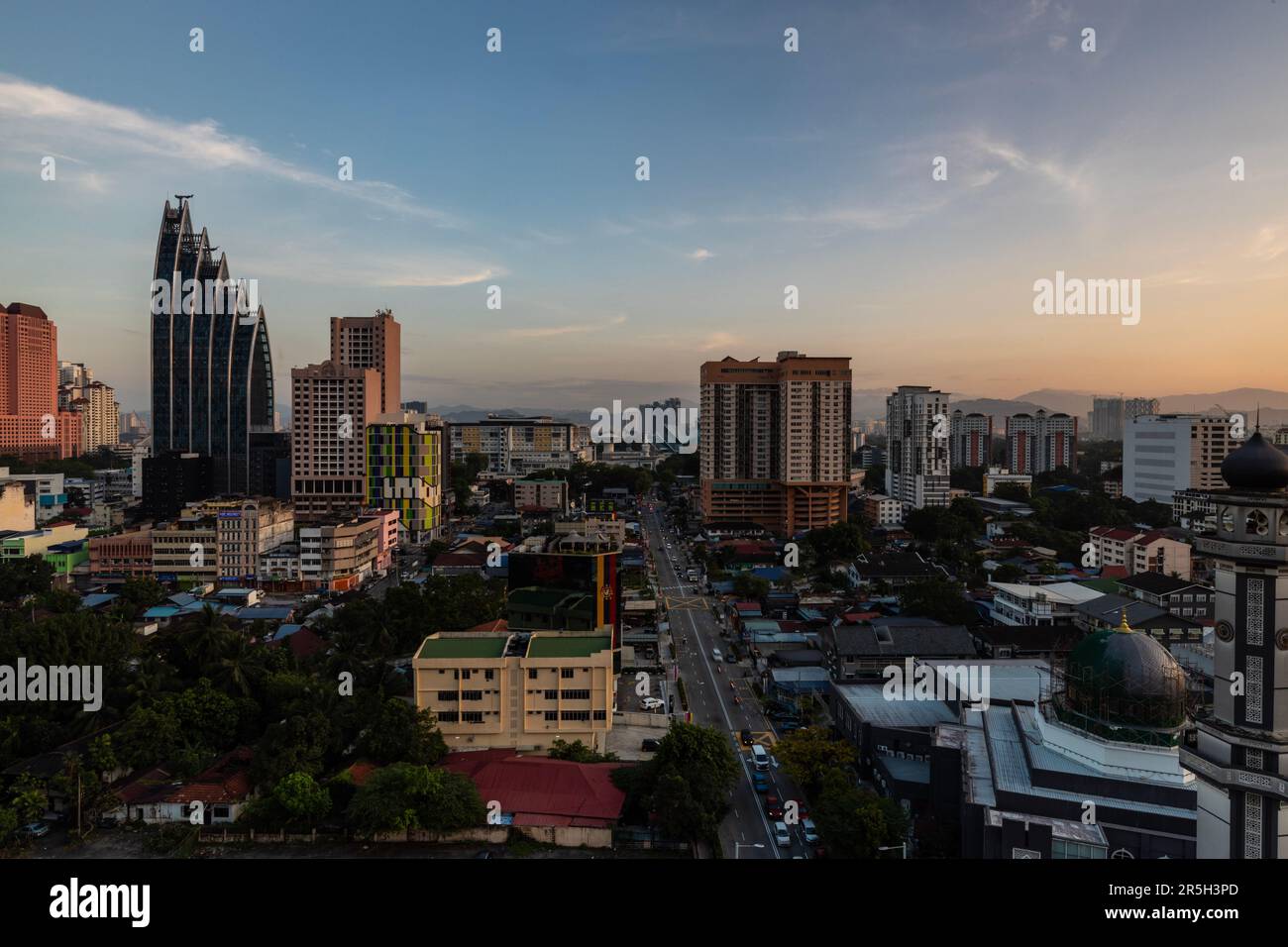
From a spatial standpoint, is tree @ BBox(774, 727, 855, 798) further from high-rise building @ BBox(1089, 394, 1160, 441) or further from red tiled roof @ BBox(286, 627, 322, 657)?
high-rise building @ BBox(1089, 394, 1160, 441)

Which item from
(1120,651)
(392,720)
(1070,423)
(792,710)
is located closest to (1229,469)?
(1120,651)

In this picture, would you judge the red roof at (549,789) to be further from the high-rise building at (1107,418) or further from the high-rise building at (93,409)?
the high-rise building at (1107,418)

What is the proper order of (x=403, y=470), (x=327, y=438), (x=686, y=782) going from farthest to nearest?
1. (x=327, y=438)
2. (x=403, y=470)
3. (x=686, y=782)

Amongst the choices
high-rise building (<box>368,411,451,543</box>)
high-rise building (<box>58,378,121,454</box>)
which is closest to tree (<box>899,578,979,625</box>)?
high-rise building (<box>368,411,451,543</box>)

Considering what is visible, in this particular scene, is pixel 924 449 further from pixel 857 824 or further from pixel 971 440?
pixel 857 824

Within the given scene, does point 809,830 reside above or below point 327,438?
below

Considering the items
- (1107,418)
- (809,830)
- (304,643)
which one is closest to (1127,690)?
(809,830)

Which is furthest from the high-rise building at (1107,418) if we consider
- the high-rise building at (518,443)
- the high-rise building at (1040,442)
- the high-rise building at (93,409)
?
the high-rise building at (93,409)
